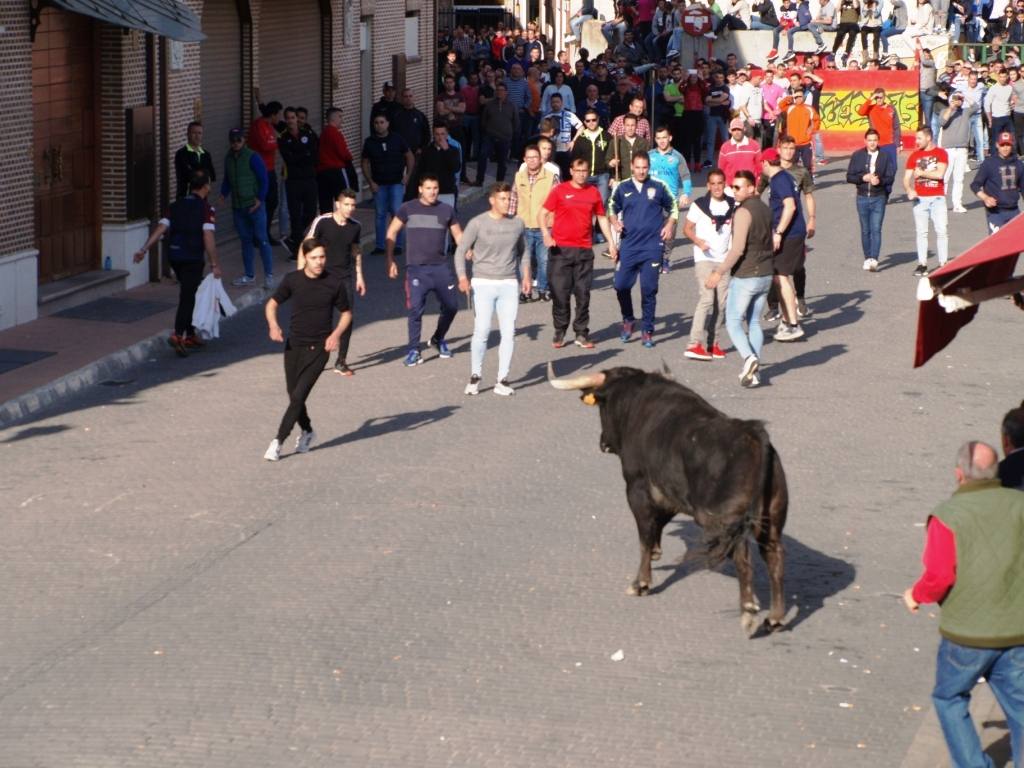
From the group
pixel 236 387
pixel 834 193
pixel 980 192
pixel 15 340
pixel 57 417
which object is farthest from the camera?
pixel 834 193

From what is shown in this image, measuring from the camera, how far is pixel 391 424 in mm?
14695

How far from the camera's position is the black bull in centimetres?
953

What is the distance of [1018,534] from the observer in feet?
24.1

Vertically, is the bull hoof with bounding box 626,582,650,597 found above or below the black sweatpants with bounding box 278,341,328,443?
below

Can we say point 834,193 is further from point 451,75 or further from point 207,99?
point 207,99

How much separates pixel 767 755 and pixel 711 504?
1.81 metres

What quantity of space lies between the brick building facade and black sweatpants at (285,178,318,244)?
5.10ft

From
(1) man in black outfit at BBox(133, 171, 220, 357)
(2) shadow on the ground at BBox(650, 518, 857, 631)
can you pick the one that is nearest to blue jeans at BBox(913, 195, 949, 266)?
(1) man in black outfit at BBox(133, 171, 220, 357)

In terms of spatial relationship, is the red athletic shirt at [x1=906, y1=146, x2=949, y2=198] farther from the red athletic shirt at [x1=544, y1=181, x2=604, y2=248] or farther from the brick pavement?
the red athletic shirt at [x1=544, y1=181, x2=604, y2=248]

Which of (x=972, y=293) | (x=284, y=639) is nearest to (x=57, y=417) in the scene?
(x=284, y=639)

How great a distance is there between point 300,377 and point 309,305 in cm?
58

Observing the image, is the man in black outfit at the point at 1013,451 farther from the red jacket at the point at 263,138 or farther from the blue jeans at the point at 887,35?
the blue jeans at the point at 887,35

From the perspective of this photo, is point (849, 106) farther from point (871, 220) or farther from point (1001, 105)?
point (871, 220)

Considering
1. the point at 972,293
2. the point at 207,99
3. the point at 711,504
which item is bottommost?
the point at 711,504
